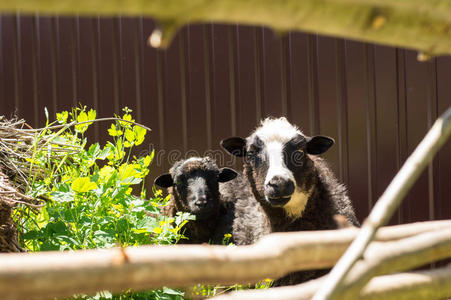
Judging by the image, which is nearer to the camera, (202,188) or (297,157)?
(297,157)

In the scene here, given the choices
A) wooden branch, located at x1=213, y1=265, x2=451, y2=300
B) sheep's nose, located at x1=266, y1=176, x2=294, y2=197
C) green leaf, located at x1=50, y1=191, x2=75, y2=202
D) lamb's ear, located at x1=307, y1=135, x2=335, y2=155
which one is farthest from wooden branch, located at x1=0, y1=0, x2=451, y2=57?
lamb's ear, located at x1=307, y1=135, x2=335, y2=155

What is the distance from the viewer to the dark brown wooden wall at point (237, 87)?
4969 millimetres

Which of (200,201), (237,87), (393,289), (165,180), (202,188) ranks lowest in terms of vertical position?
(393,289)

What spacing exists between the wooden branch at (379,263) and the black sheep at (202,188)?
329cm

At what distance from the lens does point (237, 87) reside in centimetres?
561

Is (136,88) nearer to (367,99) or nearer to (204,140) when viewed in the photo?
(204,140)

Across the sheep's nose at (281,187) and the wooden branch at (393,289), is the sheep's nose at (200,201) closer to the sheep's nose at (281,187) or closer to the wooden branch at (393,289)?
the sheep's nose at (281,187)

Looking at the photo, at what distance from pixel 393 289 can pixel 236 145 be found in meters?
3.30

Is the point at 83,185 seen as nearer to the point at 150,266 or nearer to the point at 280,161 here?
the point at 150,266

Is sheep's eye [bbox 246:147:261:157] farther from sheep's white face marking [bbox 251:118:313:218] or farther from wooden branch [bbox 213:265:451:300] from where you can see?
wooden branch [bbox 213:265:451:300]

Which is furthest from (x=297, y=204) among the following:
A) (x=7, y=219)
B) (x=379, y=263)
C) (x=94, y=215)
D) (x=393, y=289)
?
(x=379, y=263)

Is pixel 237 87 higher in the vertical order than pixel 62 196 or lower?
higher

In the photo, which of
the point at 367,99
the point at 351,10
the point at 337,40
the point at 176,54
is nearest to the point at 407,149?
the point at 367,99

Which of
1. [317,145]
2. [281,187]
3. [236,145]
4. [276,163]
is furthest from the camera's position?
[236,145]
